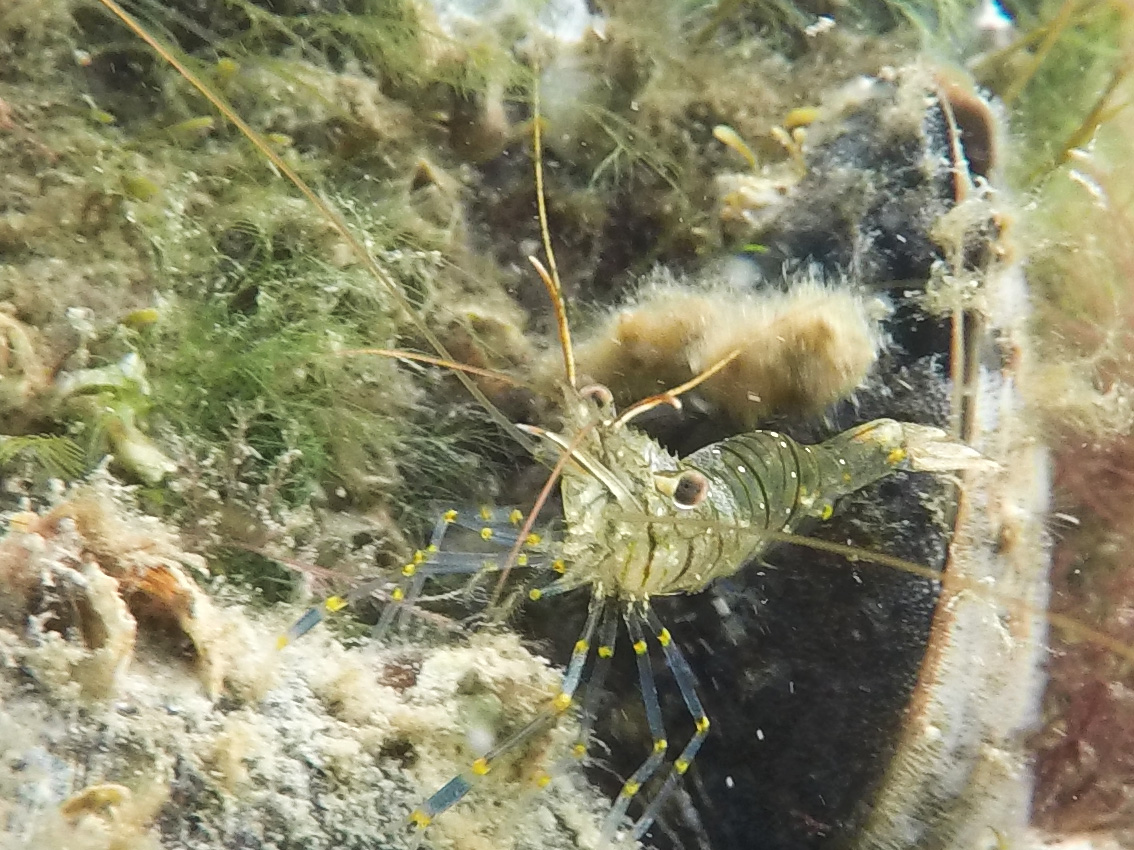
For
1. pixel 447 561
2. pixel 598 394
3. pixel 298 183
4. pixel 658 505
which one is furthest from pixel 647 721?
pixel 298 183

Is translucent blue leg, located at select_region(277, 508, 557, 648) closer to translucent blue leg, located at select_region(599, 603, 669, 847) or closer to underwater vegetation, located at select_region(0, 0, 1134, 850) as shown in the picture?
underwater vegetation, located at select_region(0, 0, 1134, 850)

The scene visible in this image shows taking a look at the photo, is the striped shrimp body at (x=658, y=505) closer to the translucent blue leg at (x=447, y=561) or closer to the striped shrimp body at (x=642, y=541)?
the striped shrimp body at (x=642, y=541)

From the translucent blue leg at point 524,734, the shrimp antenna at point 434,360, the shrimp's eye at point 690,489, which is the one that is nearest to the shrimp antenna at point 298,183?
the shrimp antenna at point 434,360

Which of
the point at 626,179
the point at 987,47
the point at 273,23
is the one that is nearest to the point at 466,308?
the point at 626,179

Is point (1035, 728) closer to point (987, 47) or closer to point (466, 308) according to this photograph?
point (466, 308)

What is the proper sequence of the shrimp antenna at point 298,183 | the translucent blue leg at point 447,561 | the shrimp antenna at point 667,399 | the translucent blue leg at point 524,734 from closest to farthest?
the shrimp antenna at point 298,183
the translucent blue leg at point 524,734
the shrimp antenna at point 667,399
the translucent blue leg at point 447,561

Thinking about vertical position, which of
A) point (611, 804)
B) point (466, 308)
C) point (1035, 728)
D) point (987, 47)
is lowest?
point (611, 804)

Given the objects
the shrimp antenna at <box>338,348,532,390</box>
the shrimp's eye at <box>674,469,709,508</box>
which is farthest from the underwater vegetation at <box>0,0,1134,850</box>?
the shrimp's eye at <box>674,469,709,508</box>
